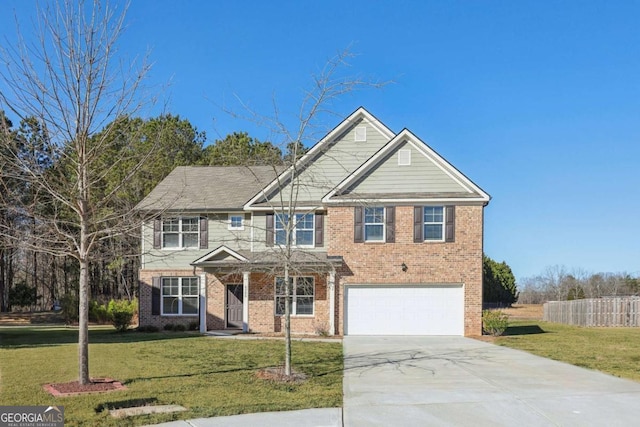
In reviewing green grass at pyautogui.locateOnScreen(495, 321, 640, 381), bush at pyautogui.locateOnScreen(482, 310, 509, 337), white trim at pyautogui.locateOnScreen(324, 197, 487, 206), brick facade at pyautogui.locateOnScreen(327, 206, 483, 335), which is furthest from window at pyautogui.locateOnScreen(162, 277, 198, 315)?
green grass at pyautogui.locateOnScreen(495, 321, 640, 381)

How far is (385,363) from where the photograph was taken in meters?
14.6

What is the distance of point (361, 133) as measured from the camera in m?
24.6

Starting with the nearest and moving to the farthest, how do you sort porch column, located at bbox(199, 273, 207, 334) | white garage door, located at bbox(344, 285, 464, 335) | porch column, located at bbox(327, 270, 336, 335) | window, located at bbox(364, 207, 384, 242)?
porch column, located at bbox(327, 270, 336, 335), white garage door, located at bbox(344, 285, 464, 335), window, located at bbox(364, 207, 384, 242), porch column, located at bbox(199, 273, 207, 334)

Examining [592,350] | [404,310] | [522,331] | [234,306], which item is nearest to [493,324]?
[404,310]

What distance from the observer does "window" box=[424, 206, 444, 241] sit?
2256 centimetres

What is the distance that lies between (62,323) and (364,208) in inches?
797

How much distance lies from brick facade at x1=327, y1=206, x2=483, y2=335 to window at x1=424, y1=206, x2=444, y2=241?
33cm

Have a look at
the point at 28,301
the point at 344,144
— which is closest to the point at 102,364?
the point at 344,144

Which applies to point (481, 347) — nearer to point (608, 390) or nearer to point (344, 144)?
point (608, 390)

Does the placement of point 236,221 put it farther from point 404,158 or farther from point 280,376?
point 280,376

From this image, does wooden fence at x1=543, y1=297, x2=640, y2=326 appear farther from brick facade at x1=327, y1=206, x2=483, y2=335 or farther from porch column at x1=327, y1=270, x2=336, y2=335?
porch column at x1=327, y1=270, x2=336, y2=335

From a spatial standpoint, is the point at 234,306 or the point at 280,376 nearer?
the point at 280,376

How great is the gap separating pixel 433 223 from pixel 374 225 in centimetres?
221

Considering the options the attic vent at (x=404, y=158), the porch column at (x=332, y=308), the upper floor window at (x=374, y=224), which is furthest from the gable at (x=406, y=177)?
the porch column at (x=332, y=308)
